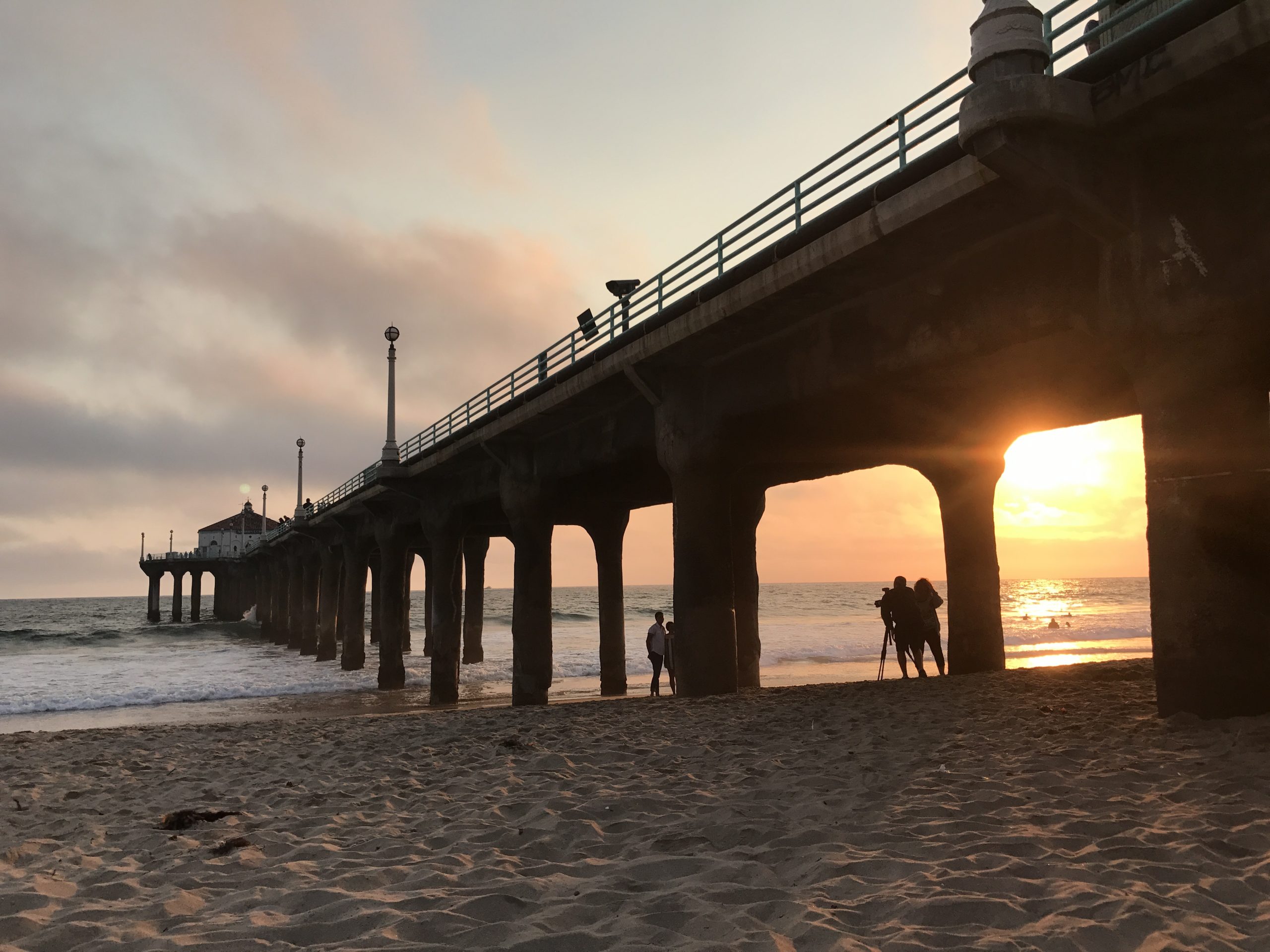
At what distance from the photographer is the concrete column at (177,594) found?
8662cm

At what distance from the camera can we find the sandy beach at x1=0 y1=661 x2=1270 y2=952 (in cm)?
405

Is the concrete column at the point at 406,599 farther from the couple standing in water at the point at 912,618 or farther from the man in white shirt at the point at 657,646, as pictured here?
the couple standing in water at the point at 912,618

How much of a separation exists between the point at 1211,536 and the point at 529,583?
16188 millimetres

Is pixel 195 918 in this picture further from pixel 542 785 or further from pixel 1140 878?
pixel 1140 878

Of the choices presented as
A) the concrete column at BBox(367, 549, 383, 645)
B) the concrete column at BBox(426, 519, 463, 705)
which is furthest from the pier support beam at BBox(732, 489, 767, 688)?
the concrete column at BBox(367, 549, 383, 645)

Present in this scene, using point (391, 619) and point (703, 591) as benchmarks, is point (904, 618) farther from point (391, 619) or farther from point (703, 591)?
point (391, 619)

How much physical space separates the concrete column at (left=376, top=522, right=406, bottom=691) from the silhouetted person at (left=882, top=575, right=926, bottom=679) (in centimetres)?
1937

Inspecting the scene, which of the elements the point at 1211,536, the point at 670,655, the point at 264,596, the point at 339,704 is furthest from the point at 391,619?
the point at 264,596

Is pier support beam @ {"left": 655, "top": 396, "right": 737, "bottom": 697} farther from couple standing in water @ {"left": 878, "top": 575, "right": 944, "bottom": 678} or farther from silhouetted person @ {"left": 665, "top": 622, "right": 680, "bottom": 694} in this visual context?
couple standing in water @ {"left": 878, "top": 575, "right": 944, "bottom": 678}

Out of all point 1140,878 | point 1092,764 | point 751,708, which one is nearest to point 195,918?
point 1140,878

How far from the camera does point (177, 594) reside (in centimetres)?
8800

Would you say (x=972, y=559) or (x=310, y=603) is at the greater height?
(x=972, y=559)

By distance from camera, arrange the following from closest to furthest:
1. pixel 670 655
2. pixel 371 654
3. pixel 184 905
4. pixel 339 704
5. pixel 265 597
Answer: pixel 184 905 → pixel 670 655 → pixel 339 704 → pixel 371 654 → pixel 265 597

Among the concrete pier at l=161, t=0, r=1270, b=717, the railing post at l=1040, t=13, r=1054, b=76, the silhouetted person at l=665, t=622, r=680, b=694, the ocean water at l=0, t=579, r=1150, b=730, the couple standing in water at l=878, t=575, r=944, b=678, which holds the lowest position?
the ocean water at l=0, t=579, r=1150, b=730
